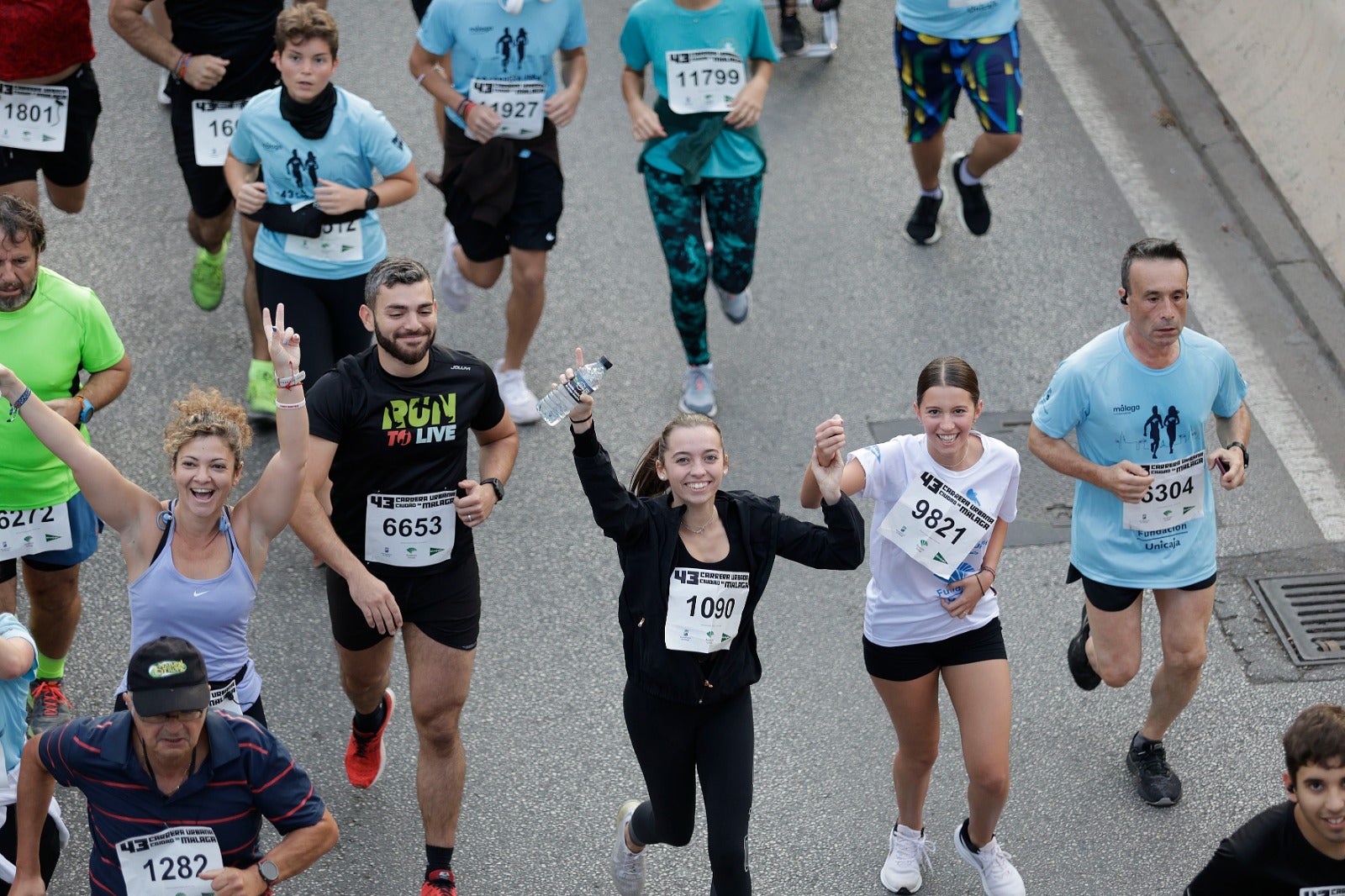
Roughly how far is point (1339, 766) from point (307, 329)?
13.8ft

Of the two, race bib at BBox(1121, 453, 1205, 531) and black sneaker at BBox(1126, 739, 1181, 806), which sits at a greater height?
race bib at BBox(1121, 453, 1205, 531)

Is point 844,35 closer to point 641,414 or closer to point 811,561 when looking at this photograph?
point 641,414

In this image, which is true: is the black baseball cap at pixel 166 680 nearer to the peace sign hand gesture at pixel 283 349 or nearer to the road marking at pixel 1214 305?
the peace sign hand gesture at pixel 283 349

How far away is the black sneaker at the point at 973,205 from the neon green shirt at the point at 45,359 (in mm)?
4515

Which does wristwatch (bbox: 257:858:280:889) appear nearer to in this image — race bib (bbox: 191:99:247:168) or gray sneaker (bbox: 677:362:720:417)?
gray sneaker (bbox: 677:362:720:417)

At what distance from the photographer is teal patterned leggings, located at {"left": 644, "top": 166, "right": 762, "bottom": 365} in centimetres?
742

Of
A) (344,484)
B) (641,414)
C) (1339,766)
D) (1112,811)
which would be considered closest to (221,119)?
(641,414)

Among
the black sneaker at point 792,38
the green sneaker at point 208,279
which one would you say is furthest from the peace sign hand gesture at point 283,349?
the black sneaker at point 792,38

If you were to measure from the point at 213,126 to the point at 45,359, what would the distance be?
93.4 inches

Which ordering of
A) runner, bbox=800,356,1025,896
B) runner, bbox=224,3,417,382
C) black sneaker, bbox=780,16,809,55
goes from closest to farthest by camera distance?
runner, bbox=800,356,1025,896, runner, bbox=224,3,417,382, black sneaker, bbox=780,16,809,55

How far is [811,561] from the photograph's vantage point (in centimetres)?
482

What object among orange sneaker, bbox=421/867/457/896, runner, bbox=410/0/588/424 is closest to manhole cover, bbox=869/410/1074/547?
runner, bbox=410/0/588/424

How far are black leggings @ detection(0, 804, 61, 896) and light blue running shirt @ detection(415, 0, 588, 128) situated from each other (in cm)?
389

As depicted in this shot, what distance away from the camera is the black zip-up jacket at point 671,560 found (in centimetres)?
473
